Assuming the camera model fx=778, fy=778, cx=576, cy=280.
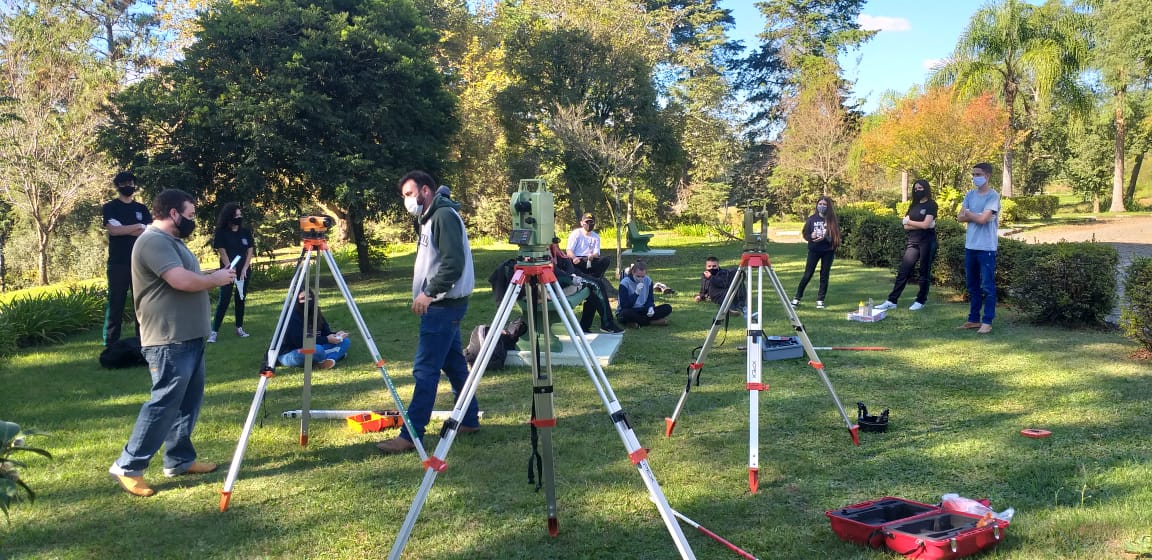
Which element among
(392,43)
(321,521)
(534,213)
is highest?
(392,43)

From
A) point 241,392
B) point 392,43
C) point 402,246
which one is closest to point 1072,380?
point 241,392

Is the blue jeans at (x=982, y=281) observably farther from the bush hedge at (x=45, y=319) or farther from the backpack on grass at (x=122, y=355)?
the bush hedge at (x=45, y=319)

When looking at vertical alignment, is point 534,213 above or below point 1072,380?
above

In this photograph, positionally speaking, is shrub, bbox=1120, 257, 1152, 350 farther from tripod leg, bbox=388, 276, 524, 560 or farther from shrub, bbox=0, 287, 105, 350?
shrub, bbox=0, 287, 105, 350

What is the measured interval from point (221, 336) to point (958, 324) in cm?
977

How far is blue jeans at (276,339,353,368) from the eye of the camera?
8.39 metres

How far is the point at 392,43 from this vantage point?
1664 centimetres

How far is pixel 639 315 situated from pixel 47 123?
912 inches

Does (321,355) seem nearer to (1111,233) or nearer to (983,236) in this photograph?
(983,236)

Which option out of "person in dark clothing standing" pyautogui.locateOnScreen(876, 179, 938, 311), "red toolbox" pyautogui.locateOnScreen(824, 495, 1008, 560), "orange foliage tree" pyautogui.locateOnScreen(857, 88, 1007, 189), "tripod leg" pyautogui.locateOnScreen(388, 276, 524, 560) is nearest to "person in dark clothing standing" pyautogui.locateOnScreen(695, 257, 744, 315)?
"person in dark clothing standing" pyautogui.locateOnScreen(876, 179, 938, 311)

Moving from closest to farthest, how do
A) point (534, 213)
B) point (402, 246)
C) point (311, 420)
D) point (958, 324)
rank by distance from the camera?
point (534, 213), point (311, 420), point (958, 324), point (402, 246)

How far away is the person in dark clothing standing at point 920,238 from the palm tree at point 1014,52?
28.5 m

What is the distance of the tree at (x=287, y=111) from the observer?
15453 mm

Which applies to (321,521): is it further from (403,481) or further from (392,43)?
(392,43)
